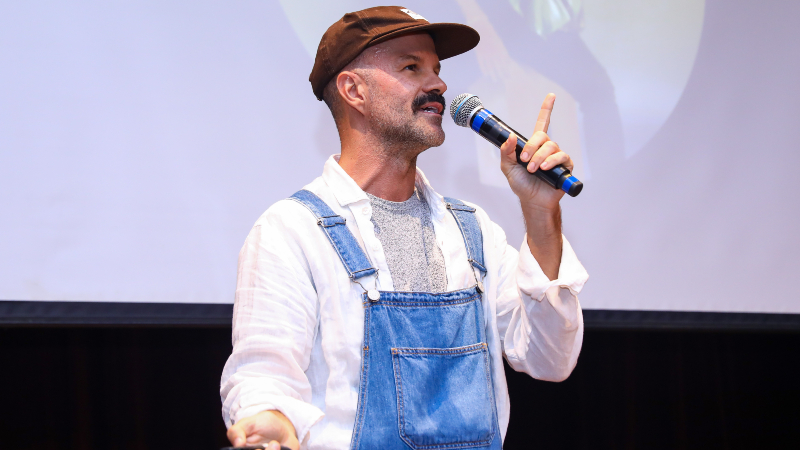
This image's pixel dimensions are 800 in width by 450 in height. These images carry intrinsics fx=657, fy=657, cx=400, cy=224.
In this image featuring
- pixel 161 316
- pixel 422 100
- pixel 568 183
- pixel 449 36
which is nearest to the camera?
pixel 568 183

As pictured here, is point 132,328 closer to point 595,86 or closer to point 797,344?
point 595,86

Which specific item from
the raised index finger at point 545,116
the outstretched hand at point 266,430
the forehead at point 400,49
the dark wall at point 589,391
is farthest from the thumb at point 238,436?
the dark wall at point 589,391

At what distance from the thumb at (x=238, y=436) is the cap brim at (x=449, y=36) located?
2.88 feet

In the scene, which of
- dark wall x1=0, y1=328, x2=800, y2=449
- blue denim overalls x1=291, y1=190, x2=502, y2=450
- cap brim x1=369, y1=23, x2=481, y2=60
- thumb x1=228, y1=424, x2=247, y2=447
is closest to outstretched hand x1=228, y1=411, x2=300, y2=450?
thumb x1=228, y1=424, x2=247, y2=447

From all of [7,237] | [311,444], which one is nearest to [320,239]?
[311,444]

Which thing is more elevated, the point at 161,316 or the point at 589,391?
the point at 161,316

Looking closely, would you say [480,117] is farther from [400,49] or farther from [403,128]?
[400,49]

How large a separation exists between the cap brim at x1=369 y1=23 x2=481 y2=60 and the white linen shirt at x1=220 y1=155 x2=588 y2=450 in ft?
1.31

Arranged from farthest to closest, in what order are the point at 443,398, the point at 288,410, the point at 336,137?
the point at 336,137
the point at 443,398
the point at 288,410

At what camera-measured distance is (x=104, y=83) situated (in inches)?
70.2

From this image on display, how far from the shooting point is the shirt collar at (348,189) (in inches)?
54.7

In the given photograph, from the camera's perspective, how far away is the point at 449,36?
1604 mm

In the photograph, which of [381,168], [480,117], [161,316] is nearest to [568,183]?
[480,117]

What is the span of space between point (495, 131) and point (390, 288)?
369 mm
